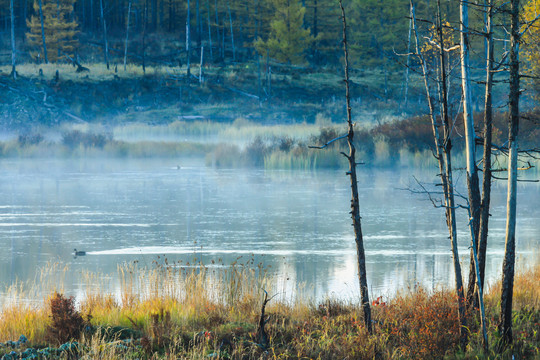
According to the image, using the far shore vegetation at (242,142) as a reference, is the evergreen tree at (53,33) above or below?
above

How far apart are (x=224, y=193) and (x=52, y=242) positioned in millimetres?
11296

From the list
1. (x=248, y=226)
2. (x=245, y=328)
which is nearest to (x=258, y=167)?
(x=248, y=226)

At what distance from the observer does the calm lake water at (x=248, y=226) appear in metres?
14.6

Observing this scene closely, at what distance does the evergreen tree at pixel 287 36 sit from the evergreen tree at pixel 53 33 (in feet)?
58.9

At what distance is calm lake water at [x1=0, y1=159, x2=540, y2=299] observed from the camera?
14586 mm

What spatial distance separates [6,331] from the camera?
8.77 m

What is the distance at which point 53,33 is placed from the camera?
7231 cm

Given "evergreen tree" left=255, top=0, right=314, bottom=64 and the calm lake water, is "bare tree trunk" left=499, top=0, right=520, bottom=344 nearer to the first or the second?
the calm lake water

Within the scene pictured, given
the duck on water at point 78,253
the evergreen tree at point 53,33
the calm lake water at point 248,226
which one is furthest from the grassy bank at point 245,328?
the evergreen tree at point 53,33

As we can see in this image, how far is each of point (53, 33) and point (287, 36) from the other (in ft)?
72.0

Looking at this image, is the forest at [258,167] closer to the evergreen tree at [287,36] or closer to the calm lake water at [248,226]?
the calm lake water at [248,226]

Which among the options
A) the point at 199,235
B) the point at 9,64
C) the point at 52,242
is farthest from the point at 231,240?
the point at 9,64

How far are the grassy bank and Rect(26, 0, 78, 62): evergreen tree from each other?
6215 centimetres

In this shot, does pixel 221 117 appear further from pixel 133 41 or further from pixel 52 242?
pixel 52 242
